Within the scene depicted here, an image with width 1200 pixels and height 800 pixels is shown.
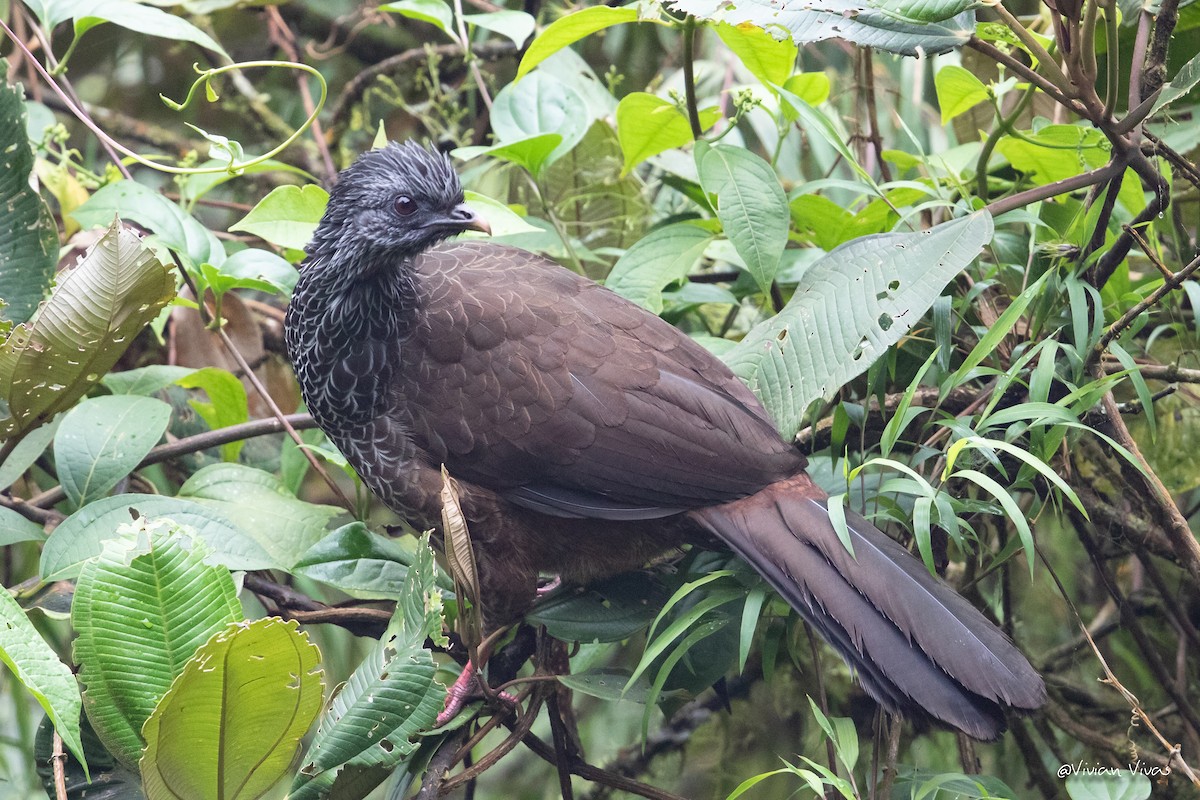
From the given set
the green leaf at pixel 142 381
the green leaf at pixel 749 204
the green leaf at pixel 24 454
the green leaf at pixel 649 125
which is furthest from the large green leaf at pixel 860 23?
the green leaf at pixel 24 454

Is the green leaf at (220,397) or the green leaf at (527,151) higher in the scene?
the green leaf at (527,151)

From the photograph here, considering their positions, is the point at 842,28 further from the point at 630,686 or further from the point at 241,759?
the point at 241,759

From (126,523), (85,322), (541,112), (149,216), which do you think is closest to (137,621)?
(126,523)

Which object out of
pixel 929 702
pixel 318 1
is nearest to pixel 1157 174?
pixel 929 702

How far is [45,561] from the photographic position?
2057mm

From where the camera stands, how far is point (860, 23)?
1930 mm

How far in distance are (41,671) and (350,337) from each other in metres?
A: 1.13

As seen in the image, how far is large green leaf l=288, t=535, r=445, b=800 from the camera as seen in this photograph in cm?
173

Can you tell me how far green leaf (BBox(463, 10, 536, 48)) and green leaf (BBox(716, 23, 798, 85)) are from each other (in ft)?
1.63

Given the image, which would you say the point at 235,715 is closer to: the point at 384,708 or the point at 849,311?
the point at 384,708

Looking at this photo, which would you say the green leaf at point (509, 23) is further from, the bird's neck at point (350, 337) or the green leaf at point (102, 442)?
the green leaf at point (102, 442)

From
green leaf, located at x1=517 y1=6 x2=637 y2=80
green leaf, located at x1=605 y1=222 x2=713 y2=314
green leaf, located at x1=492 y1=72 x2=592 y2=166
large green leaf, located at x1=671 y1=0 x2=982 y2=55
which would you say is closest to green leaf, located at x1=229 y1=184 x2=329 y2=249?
green leaf, located at x1=492 y1=72 x2=592 y2=166

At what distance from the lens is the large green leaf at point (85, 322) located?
78.0 inches

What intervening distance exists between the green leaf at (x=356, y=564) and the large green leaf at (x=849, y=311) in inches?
34.7
